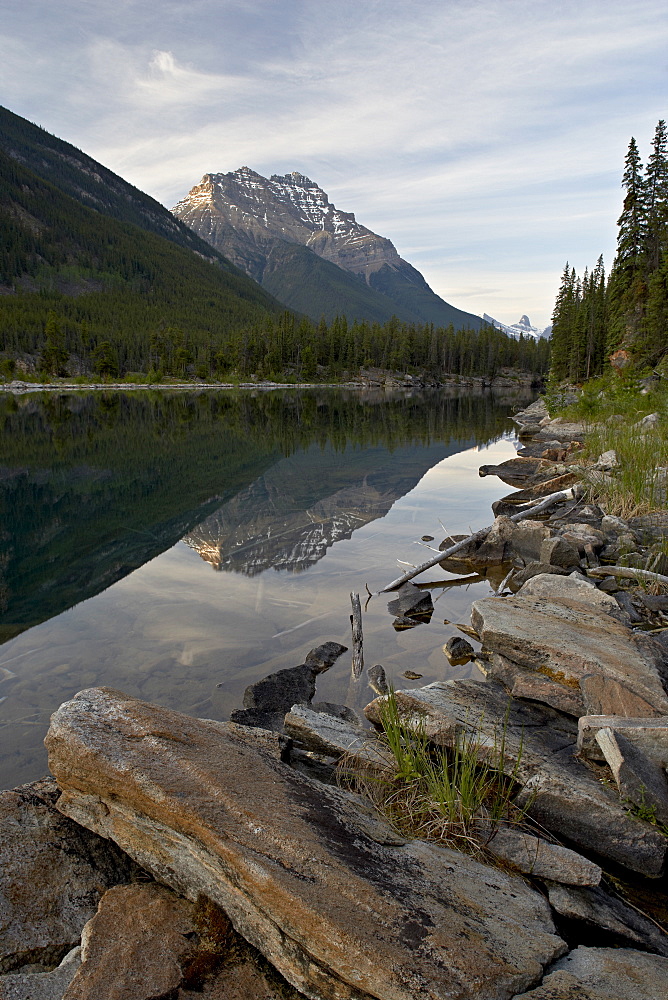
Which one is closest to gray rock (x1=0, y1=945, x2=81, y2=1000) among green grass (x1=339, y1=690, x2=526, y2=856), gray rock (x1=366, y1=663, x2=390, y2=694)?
Result: green grass (x1=339, y1=690, x2=526, y2=856)

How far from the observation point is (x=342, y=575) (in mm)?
12133

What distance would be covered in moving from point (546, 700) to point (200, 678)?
4.60m

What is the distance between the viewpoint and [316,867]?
123 inches

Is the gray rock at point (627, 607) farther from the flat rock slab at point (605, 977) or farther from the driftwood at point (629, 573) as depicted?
the flat rock slab at point (605, 977)

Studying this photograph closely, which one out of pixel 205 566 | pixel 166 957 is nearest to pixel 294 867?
pixel 166 957

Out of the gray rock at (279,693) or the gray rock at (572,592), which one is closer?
the gray rock at (279,693)

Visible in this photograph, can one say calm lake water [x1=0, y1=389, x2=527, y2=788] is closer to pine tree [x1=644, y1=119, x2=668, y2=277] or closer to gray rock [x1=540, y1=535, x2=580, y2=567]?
gray rock [x1=540, y1=535, x2=580, y2=567]

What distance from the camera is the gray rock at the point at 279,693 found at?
21.0 feet

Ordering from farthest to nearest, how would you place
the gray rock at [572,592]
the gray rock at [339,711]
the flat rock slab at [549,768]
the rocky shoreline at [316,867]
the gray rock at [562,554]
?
the gray rock at [562,554] < the gray rock at [572,592] < the gray rock at [339,711] < the flat rock slab at [549,768] < the rocky shoreline at [316,867]

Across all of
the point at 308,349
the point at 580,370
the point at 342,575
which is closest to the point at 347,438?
the point at 342,575

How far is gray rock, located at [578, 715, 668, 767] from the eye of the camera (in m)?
4.64

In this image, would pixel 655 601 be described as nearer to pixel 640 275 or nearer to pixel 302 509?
pixel 302 509

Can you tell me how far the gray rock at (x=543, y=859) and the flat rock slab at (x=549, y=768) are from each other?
388 millimetres

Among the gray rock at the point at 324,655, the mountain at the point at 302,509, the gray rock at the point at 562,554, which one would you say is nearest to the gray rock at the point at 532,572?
the gray rock at the point at 562,554
